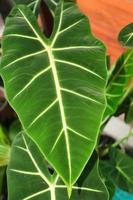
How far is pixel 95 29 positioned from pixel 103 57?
84 centimetres

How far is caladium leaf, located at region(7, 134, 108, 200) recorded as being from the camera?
2.58 feet

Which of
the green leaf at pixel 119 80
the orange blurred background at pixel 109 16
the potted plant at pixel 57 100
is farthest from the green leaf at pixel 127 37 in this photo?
the orange blurred background at pixel 109 16

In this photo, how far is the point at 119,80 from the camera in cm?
103

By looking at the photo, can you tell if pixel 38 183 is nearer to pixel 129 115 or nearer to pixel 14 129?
pixel 129 115

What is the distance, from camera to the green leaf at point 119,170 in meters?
0.97

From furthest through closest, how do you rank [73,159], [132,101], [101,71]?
1. [132,101]
2. [101,71]
3. [73,159]

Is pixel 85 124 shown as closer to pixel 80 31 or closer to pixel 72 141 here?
pixel 72 141

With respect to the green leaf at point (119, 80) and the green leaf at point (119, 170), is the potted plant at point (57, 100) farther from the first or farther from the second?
the green leaf at point (119, 80)

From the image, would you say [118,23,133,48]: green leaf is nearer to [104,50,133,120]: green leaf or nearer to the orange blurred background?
[104,50,133,120]: green leaf

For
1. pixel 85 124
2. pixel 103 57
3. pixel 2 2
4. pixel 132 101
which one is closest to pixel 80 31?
pixel 103 57

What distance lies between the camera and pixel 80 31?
82 centimetres

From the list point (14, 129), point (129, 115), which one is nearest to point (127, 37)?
point (129, 115)

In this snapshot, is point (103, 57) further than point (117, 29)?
No

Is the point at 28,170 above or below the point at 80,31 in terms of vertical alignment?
below
